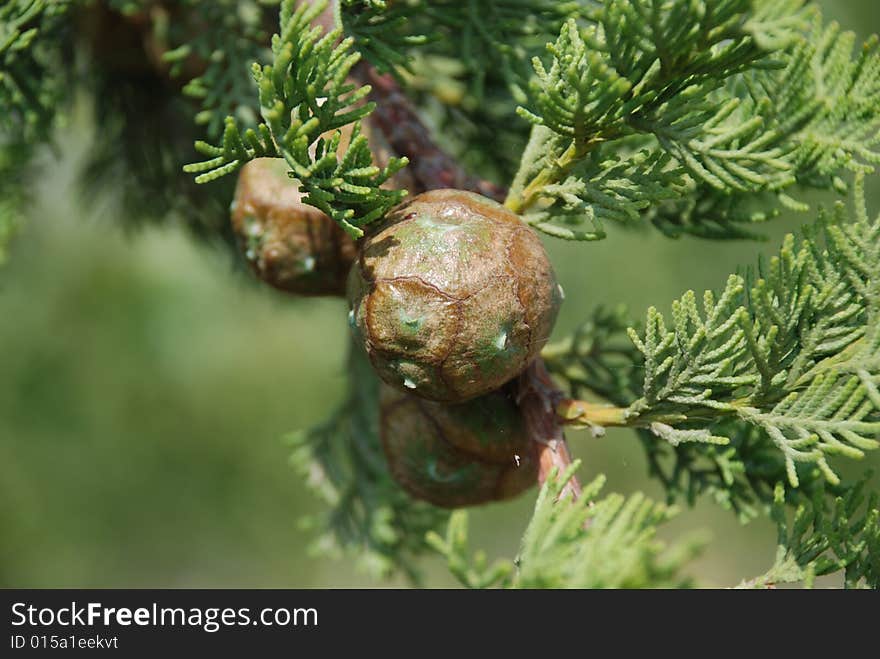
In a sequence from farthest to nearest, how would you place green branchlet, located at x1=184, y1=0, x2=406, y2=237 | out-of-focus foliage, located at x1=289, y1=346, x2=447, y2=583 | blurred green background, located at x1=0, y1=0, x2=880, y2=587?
blurred green background, located at x1=0, y1=0, x2=880, y2=587
out-of-focus foliage, located at x1=289, y1=346, x2=447, y2=583
green branchlet, located at x1=184, y1=0, x2=406, y2=237

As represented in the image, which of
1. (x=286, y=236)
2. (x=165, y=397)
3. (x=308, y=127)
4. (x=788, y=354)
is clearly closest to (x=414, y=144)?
(x=286, y=236)

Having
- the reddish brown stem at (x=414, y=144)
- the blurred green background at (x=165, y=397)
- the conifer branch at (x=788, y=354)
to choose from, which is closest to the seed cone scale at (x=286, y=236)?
the reddish brown stem at (x=414, y=144)

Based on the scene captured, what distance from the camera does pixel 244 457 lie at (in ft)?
10.5

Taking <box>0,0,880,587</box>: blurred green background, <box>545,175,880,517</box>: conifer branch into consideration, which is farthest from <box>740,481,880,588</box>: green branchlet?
<box>0,0,880,587</box>: blurred green background

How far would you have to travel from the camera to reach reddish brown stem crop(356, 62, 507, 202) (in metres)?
0.99

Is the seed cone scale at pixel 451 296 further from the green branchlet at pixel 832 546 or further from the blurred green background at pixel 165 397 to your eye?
the blurred green background at pixel 165 397

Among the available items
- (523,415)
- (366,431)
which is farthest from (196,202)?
(523,415)

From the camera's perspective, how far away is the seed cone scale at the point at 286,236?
38.7 inches

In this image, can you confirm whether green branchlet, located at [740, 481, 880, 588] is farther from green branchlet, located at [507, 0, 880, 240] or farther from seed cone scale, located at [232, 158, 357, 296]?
seed cone scale, located at [232, 158, 357, 296]

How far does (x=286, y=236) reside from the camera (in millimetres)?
990

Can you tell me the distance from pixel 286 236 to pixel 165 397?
87.7 inches

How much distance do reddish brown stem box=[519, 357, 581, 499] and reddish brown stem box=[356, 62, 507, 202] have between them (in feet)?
0.76

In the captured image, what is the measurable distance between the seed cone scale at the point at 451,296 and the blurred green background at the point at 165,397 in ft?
5.78

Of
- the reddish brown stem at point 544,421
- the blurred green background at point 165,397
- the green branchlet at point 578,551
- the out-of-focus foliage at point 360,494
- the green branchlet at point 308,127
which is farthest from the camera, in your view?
the blurred green background at point 165,397
